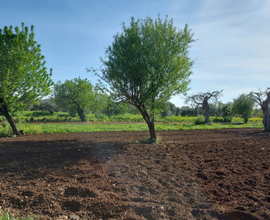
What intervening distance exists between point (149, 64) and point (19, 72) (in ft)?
→ 25.6

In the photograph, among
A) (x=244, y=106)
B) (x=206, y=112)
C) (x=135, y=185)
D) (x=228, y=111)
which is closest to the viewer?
(x=135, y=185)

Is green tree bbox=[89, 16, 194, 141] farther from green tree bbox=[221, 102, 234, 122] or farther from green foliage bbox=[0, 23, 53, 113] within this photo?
green tree bbox=[221, 102, 234, 122]

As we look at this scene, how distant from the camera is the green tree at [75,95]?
32969 mm

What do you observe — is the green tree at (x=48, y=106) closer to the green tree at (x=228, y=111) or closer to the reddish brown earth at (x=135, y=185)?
the green tree at (x=228, y=111)

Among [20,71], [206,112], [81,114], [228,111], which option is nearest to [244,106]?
[206,112]

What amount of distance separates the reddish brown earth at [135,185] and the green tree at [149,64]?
3.40 meters

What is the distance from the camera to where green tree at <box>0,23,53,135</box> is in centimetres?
1181

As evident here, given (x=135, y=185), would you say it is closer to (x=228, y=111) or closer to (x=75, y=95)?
(x=75, y=95)

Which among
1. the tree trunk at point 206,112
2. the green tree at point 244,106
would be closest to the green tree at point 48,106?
the tree trunk at point 206,112

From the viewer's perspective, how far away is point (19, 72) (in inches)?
476

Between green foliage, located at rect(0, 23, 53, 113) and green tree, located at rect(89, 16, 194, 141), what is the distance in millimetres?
4952

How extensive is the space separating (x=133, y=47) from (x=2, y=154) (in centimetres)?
726

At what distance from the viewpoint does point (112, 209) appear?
395 cm

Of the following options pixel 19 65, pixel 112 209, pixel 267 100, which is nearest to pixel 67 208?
pixel 112 209
